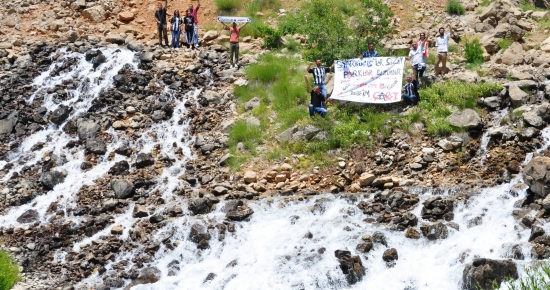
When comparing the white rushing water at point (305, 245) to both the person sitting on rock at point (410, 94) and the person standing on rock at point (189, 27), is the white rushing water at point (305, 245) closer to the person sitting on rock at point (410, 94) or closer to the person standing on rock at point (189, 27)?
the person sitting on rock at point (410, 94)

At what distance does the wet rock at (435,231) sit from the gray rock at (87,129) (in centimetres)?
983

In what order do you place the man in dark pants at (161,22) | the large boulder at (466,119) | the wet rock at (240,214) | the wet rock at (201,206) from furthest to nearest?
the man in dark pants at (161,22) < the large boulder at (466,119) < the wet rock at (201,206) < the wet rock at (240,214)

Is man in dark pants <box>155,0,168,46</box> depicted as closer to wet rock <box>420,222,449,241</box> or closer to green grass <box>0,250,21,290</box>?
green grass <box>0,250,21,290</box>

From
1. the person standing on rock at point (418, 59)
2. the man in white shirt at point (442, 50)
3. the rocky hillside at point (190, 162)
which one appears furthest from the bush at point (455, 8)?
the person standing on rock at point (418, 59)

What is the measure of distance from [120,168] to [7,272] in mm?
4188

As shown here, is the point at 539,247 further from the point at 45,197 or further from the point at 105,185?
the point at 45,197

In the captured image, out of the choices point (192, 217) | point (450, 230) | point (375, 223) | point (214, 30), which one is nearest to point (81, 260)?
point (192, 217)

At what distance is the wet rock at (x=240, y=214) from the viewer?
1361cm

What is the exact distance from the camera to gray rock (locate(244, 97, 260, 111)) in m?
17.5

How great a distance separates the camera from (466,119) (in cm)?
1476

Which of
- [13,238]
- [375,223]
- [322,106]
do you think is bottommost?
[13,238]

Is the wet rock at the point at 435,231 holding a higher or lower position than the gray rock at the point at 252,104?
lower

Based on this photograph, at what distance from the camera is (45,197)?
15.7 meters

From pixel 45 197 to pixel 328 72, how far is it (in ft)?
27.5
